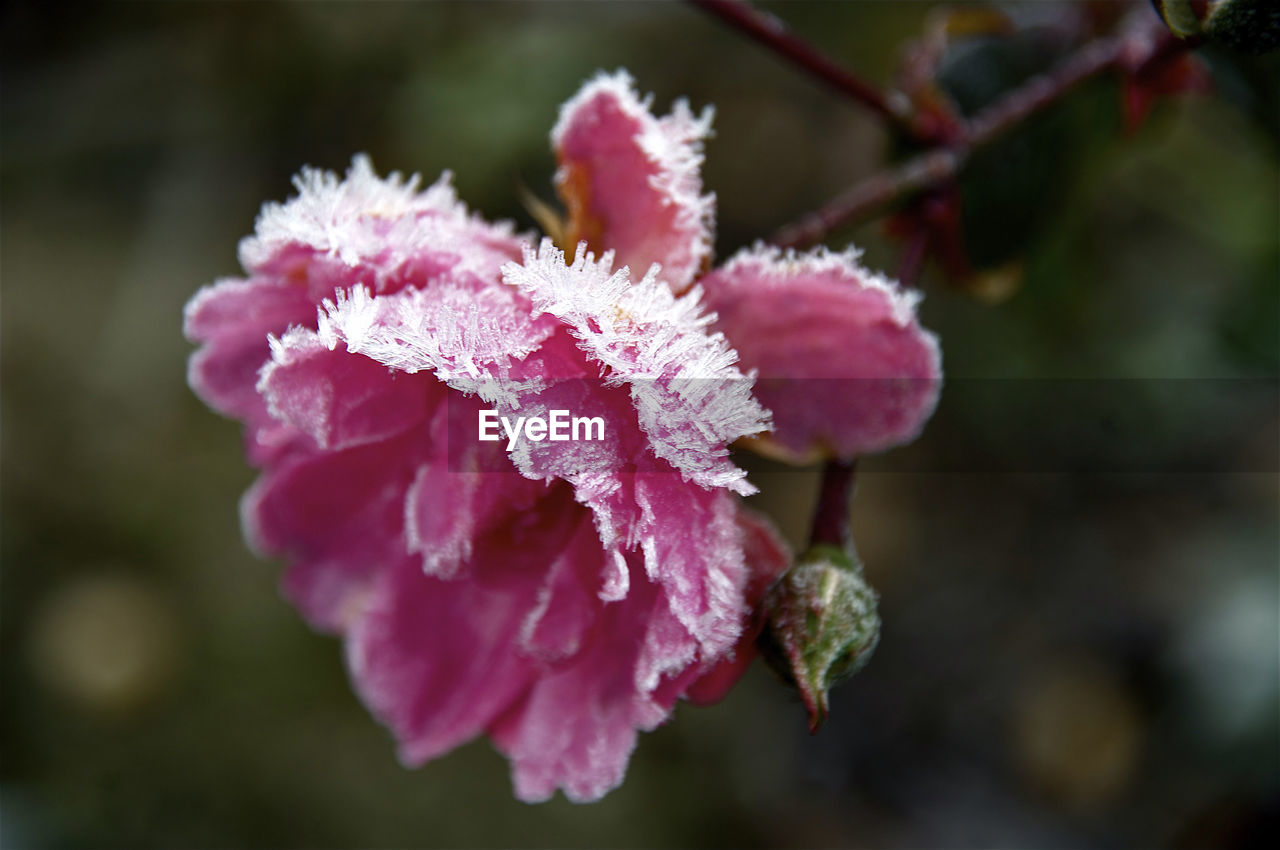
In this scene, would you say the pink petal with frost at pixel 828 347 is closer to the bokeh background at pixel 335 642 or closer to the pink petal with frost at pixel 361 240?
the pink petal with frost at pixel 361 240

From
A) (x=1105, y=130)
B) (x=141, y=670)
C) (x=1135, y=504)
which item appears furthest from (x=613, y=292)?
(x=141, y=670)

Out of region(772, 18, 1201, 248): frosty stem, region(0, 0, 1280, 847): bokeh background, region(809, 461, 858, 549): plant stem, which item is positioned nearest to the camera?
region(809, 461, 858, 549): plant stem

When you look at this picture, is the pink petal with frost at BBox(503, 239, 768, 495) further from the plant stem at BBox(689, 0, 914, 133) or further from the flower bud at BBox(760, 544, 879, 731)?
the plant stem at BBox(689, 0, 914, 133)

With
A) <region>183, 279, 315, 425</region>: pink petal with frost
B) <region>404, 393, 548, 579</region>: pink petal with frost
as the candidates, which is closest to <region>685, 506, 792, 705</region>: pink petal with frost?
<region>404, 393, 548, 579</region>: pink petal with frost

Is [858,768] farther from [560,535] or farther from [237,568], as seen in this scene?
[560,535]

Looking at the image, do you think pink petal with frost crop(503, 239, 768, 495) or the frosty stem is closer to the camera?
pink petal with frost crop(503, 239, 768, 495)

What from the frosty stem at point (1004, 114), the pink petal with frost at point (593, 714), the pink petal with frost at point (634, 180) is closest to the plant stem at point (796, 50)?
the frosty stem at point (1004, 114)

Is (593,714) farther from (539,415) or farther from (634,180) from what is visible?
(634,180)
